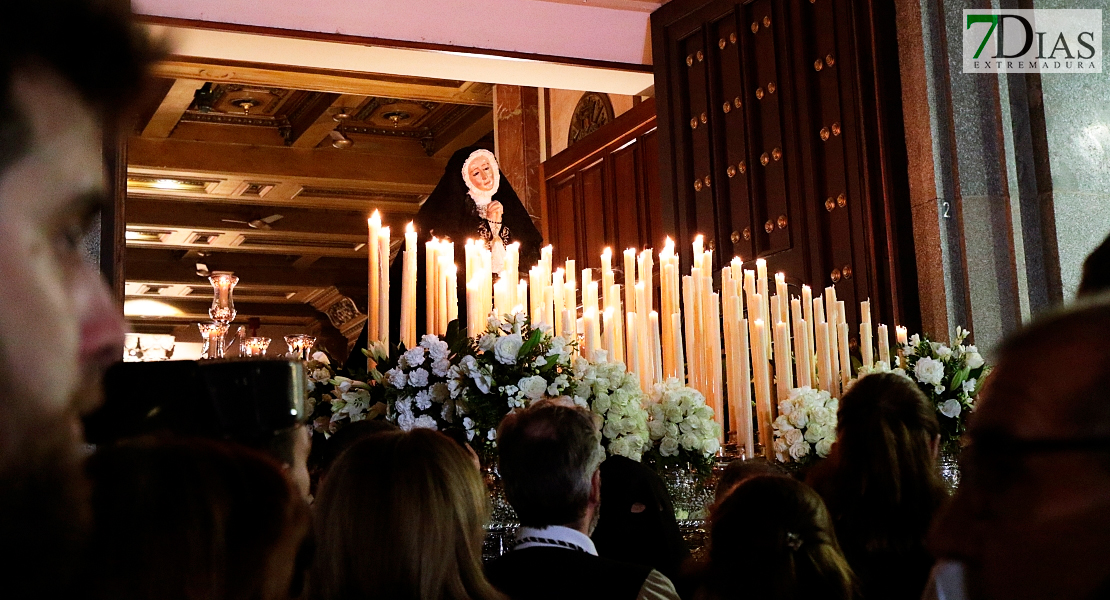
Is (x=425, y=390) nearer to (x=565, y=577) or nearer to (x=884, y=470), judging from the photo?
(x=565, y=577)

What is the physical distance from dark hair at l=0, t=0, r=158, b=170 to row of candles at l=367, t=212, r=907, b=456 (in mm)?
3558

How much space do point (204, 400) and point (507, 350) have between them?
7.92ft

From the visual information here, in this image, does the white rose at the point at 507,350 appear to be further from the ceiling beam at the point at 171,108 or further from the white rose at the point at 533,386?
the ceiling beam at the point at 171,108

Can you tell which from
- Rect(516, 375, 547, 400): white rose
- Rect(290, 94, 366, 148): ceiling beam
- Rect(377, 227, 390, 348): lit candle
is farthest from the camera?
Rect(290, 94, 366, 148): ceiling beam

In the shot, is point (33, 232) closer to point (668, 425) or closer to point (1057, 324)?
point (1057, 324)

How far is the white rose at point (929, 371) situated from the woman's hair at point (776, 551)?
76.2 inches

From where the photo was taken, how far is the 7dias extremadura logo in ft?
19.1

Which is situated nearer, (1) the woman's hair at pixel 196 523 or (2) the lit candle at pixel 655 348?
(1) the woman's hair at pixel 196 523

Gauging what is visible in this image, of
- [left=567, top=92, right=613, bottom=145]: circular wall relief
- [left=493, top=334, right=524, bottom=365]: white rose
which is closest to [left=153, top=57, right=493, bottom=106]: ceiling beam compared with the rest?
[left=567, top=92, right=613, bottom=145]: circular wall relief

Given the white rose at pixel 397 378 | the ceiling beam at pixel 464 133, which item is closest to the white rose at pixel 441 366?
the white rose at pixel 397 378

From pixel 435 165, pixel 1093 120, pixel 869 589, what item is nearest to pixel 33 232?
pixel 869 589

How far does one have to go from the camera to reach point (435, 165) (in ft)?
50.5

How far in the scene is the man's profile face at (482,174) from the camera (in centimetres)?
527

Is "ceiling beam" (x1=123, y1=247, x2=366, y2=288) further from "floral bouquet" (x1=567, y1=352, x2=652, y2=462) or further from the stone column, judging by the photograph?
"floral bouquet" (x1=567, y1=352, x2=652, y2=462)
